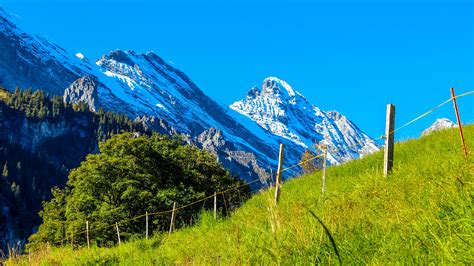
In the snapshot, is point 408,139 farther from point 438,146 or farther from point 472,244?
point 472,244

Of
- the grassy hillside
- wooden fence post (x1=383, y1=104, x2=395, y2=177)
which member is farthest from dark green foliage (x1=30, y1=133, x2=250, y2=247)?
the grassy hillside

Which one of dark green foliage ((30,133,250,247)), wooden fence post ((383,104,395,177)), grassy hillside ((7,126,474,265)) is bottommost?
grassy hillside ((7,126,474,265))

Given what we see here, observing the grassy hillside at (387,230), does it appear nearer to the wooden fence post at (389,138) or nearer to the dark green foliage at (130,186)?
the wooden fence post at (389,138)

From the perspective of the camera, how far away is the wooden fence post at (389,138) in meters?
9.68

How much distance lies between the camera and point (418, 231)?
433cm

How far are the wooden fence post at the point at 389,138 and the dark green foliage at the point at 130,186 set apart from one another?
25.0m

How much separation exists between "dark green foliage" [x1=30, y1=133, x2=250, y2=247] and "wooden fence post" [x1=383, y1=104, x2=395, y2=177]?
82.0 feet

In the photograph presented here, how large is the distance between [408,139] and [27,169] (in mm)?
201311

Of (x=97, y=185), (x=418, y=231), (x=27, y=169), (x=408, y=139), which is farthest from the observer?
(x=27, y=169)

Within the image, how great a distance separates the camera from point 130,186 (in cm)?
3766

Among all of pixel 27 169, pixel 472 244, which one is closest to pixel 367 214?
pixel 472 244

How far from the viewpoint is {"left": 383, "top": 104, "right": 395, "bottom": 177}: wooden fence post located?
968cm

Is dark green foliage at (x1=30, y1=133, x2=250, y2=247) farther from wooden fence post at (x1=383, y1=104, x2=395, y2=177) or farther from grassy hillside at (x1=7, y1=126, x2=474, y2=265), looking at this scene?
grassy hillside at (x1=7, y1=126, x2=474, y2=265)

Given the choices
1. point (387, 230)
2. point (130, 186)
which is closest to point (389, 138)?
point (387, 230)
